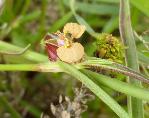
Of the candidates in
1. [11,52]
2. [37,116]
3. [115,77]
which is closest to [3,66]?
[11,52]

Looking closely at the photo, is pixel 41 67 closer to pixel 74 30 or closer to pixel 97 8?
pixel 74 30

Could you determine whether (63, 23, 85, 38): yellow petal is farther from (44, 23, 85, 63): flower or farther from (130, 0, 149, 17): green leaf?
(130, 0, 149, 17): green leaf

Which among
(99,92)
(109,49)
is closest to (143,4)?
(109,49)

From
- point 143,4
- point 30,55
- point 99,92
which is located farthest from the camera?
point 143,4

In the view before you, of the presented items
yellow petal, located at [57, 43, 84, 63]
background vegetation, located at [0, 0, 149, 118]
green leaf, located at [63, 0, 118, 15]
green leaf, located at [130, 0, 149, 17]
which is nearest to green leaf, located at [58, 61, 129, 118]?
yellow petal, located at [57, 43, 84, 63]

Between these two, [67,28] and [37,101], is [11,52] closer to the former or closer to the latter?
[67,28]

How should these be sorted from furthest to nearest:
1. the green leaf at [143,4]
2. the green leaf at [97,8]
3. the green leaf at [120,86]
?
the green leaf at [97,8] → the green leaf at [143,4] → the green leaf at [120,86]

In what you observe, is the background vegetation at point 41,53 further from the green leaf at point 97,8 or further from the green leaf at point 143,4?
the green leaf at point 143,4

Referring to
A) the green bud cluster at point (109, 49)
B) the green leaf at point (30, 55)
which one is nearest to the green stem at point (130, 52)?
the green bud cluster at point (109, 49)
